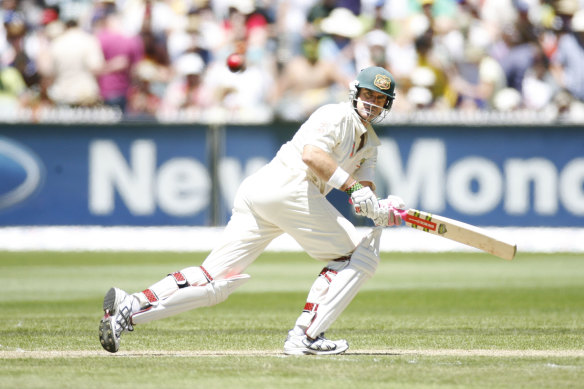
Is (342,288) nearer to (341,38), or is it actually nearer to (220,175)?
(220,175)

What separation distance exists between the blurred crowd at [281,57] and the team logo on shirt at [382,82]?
7.87 meters

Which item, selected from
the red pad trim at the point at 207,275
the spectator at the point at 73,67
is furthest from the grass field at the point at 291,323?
the spectator at the point at 73,67

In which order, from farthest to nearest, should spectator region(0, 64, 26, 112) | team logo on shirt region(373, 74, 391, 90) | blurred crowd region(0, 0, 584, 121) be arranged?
spectator region(0, 64, 26, 112), blurred crowd region(0, 0, 584, 121), team logo on shirt region(373, 74, 391, 90)

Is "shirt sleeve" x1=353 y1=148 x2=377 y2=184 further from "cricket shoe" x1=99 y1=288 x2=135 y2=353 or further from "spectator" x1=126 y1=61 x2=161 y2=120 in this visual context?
"spectator" x1=126 y1=61 x2=161 y2=120

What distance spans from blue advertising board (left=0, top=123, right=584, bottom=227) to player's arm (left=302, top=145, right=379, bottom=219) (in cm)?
783

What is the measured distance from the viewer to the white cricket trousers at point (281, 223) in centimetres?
649

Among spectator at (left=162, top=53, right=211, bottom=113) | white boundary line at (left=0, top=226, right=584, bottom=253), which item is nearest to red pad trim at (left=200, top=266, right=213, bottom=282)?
white boundary line at (left=0, top=226, right=584, bottom=253)

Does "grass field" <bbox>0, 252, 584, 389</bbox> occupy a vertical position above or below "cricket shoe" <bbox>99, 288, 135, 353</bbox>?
below

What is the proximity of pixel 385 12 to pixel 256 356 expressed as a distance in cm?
1118

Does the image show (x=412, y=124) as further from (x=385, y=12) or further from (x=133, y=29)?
(x=133, y=29)

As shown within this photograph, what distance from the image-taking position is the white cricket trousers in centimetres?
649

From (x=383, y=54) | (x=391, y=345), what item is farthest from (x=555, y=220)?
(x=391, y=345)

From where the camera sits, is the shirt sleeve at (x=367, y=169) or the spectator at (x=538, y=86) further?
the spectator at (x=538, y=86)

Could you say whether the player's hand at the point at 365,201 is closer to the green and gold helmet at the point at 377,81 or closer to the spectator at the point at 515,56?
the green and gold helmet at the point at 377,81
